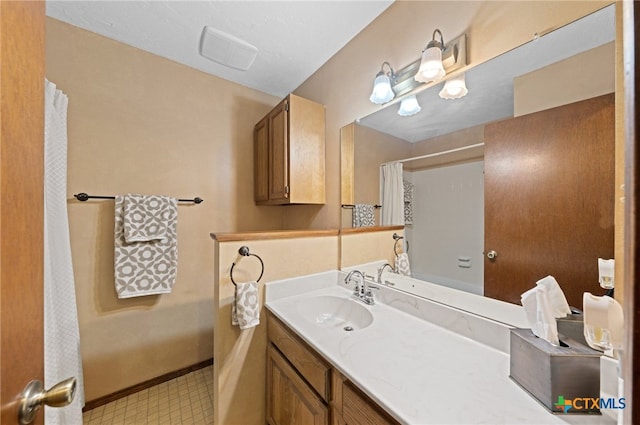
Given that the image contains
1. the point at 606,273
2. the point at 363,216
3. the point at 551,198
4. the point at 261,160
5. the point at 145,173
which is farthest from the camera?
the point at 261,160

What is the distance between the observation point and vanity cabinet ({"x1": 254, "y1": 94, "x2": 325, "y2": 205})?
1744 millimetres

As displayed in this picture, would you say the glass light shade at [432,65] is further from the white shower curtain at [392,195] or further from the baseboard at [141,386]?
the baseboard at [141,386]

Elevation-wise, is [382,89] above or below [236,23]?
below

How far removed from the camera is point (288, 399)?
113 cm

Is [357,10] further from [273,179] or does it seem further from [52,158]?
[52,158]

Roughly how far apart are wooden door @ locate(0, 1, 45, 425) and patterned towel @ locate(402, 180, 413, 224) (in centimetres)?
129

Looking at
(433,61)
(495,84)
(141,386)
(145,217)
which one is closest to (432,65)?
(433,61)

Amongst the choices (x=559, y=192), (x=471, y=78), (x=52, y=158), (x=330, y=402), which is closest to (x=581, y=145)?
(x=559, y=192)

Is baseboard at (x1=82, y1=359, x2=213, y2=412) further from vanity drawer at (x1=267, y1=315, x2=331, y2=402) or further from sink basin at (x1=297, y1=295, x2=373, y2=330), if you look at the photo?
sink basin at (x1=297, y1=295, x2=373, y2=330)

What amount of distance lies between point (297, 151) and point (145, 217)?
1167mm

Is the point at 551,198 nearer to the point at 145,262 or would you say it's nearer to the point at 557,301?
the point at 557,301

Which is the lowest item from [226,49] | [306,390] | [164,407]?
[164,407]

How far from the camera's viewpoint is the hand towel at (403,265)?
4.26ft

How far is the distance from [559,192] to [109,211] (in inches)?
95.0
